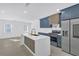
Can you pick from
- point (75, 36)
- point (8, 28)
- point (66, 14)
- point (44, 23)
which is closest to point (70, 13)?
point (66, 14)

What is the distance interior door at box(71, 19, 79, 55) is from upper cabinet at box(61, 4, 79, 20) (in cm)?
17

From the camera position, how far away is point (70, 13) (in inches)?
140

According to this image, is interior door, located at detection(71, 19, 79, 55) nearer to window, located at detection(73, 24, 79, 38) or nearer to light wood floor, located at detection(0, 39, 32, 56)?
window, located at detection(73, 24, 79, 38)

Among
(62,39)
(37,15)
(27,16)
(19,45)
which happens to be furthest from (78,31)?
(19,45)

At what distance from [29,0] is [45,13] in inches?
28.0

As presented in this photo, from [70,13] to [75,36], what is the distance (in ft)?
2.35

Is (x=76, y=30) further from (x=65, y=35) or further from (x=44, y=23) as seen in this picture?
(x=44, y=23)

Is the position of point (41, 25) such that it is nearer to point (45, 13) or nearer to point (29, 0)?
point (45, 13)

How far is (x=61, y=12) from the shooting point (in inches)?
148

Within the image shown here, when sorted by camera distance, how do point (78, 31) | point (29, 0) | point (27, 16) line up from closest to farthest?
point (29, 0) → point (27, 16) → point (78, 31)

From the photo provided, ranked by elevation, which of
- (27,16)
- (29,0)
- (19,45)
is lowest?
(19,45)

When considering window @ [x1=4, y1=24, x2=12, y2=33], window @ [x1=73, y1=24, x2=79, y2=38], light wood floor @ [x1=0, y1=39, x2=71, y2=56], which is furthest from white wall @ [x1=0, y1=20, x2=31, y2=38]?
window @ [x1=73, y1=24, x2=79, y2=38]

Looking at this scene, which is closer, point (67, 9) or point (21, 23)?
point (21, 23)

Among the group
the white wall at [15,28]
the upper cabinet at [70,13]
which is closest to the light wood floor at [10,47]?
the white wall at [15,28]
